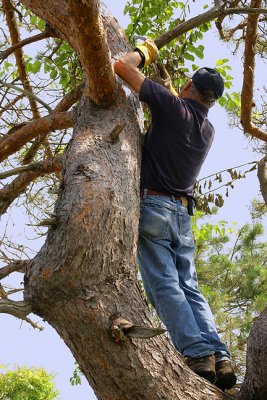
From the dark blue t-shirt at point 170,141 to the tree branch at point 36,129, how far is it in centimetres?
54

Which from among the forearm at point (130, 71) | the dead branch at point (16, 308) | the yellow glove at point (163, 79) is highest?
the yellow glove at point (163, 79)

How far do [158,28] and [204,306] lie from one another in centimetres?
357

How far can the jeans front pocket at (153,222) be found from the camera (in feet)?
10.8

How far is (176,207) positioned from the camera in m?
3.50

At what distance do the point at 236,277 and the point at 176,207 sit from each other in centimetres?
663

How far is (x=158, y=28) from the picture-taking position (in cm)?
626

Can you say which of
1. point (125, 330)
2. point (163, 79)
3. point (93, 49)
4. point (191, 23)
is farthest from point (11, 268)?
point (191, 23)

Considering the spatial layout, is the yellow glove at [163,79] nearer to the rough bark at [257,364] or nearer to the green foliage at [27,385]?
the rough bark at [257,364]

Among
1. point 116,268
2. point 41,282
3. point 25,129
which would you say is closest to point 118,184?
point 116,268

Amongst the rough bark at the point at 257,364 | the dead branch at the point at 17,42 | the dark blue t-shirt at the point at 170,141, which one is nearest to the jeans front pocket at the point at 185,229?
the dark blue t-shirt at the point at 170,141

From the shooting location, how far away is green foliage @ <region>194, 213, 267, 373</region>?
8.45 meters

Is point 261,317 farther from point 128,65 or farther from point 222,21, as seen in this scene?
point 222,21

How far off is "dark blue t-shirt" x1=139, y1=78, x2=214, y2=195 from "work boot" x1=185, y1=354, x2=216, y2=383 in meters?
0.90

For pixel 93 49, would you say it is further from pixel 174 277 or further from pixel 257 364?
pixel 257 364
